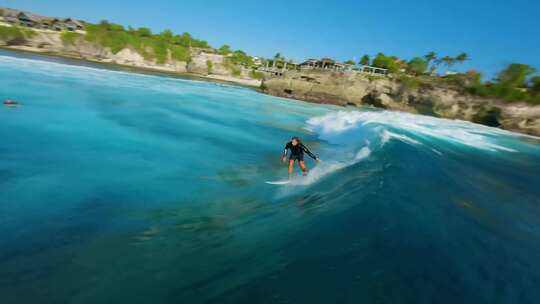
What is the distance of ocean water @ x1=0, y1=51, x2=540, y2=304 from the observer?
4207 mm

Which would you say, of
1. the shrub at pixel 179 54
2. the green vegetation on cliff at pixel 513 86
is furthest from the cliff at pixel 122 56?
the green vegetation on cliff at pixel 513 86

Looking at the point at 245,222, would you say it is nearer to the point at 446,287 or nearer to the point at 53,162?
the point at 446,287

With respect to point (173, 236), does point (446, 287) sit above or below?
above

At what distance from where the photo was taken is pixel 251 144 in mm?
15891

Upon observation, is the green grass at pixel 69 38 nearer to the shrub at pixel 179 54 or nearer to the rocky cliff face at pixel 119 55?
the rocky cliff face at pixel 119 55

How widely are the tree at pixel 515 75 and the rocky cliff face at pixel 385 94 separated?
8311 mm

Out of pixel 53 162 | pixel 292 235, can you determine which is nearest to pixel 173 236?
pixel 292 235

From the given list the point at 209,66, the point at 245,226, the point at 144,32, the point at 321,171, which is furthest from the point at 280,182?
the point at 144,32

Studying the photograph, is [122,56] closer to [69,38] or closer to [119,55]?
[119,55]

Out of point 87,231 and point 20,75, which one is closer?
point 87,231

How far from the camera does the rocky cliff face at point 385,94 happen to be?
56.2 metres

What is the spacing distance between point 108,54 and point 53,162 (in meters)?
104

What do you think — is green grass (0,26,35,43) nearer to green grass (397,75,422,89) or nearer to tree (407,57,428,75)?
green grass (397,75,422,89)

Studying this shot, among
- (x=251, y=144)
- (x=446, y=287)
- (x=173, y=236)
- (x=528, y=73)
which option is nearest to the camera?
(x=446, y=287)
